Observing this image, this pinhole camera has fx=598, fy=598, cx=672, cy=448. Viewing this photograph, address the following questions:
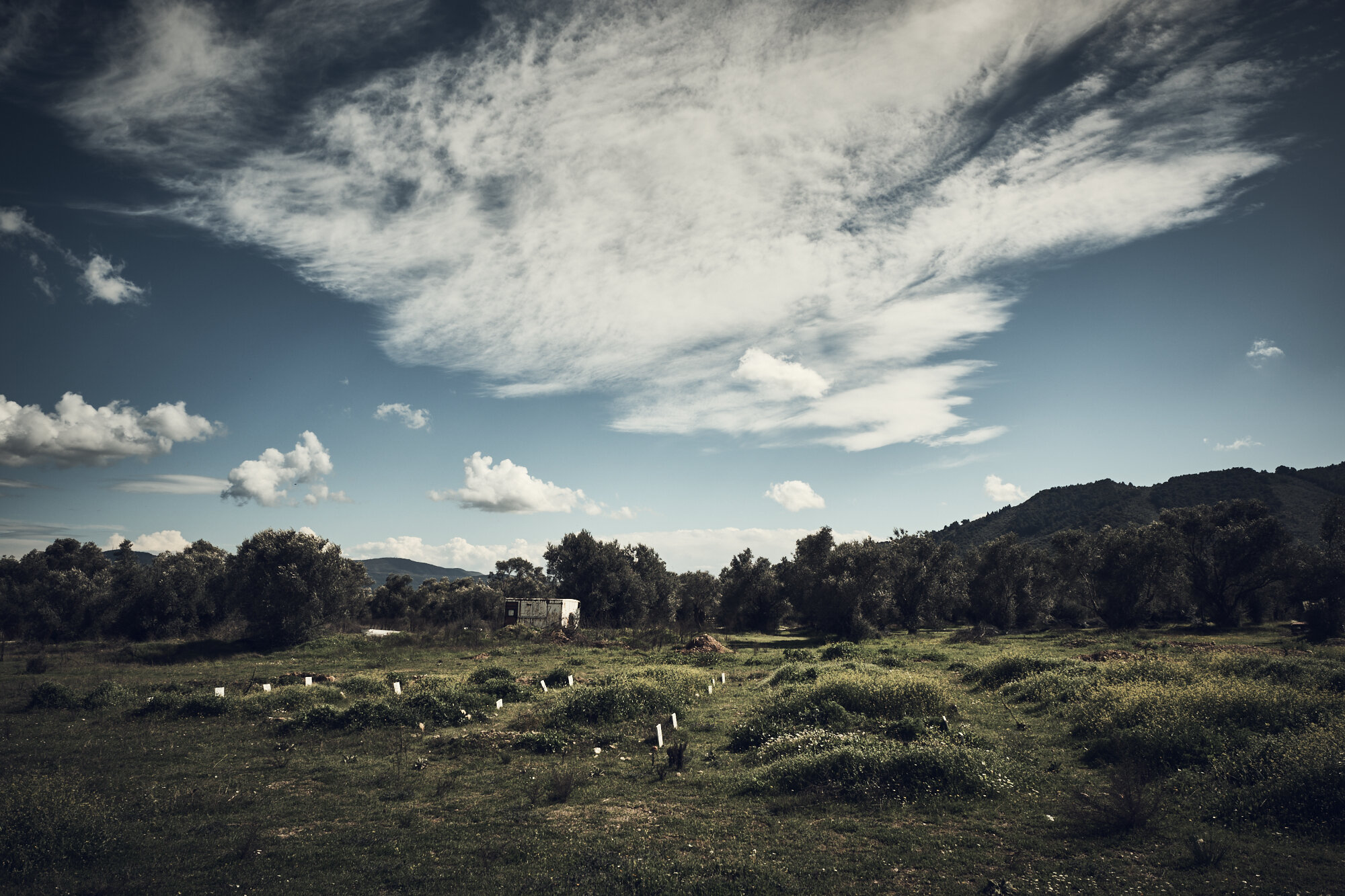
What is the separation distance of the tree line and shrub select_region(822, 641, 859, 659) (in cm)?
1943

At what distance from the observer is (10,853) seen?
35.4 ft

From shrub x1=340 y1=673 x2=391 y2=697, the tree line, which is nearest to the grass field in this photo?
shrub x1=340 y1=673 x2=391 y2=697

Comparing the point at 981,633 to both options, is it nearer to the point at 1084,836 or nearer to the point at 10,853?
the point at 1084,836

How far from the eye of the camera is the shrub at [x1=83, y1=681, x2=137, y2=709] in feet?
80.1

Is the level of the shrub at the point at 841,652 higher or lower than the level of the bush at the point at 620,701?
lower

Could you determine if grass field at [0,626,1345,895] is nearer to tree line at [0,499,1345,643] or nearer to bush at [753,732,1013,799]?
bush at [753,732,1013,799]

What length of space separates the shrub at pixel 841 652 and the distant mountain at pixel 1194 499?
280 ft

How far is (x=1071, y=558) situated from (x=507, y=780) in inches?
3239

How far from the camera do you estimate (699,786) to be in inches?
631

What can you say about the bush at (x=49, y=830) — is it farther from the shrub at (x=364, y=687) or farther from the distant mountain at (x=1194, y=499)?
the distant mountain at (x=1194, y=499)

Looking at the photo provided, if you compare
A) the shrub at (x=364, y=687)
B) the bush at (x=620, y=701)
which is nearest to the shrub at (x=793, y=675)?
the bush at (x=620, y=701)

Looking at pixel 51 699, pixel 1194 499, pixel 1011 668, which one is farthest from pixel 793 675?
pixel 1194 499

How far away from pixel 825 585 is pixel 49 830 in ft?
208

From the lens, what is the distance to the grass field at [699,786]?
1067 centimetres
